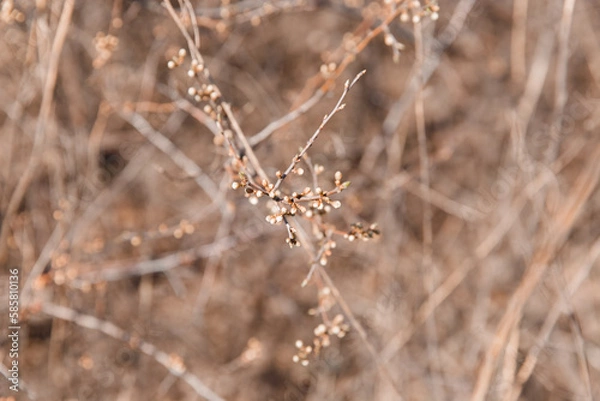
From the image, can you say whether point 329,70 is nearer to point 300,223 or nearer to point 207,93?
point 207,93

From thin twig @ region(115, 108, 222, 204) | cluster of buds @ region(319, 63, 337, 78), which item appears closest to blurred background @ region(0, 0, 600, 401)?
thin twig @ region(115, 108, 222, 204)

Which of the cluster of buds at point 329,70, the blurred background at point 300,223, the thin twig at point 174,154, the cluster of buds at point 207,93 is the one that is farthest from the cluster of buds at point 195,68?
the blurred background at point 300,223

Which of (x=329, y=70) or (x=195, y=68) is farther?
(x=329, y=70)

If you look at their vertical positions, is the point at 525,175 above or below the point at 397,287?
above

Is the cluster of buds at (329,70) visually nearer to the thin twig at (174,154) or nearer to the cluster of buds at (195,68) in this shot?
the cluster of buds at (195,68)

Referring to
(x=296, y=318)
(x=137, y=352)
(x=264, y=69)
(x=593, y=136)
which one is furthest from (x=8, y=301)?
(x=593, y=136)

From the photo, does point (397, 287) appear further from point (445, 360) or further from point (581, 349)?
point (581, 349)

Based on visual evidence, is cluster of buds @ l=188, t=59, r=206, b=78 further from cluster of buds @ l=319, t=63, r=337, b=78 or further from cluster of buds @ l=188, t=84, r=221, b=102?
cluster of buds @ l=319, t=63, r=337, b=78

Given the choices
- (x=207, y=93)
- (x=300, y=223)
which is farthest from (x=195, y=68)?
(x=300, y=223)
